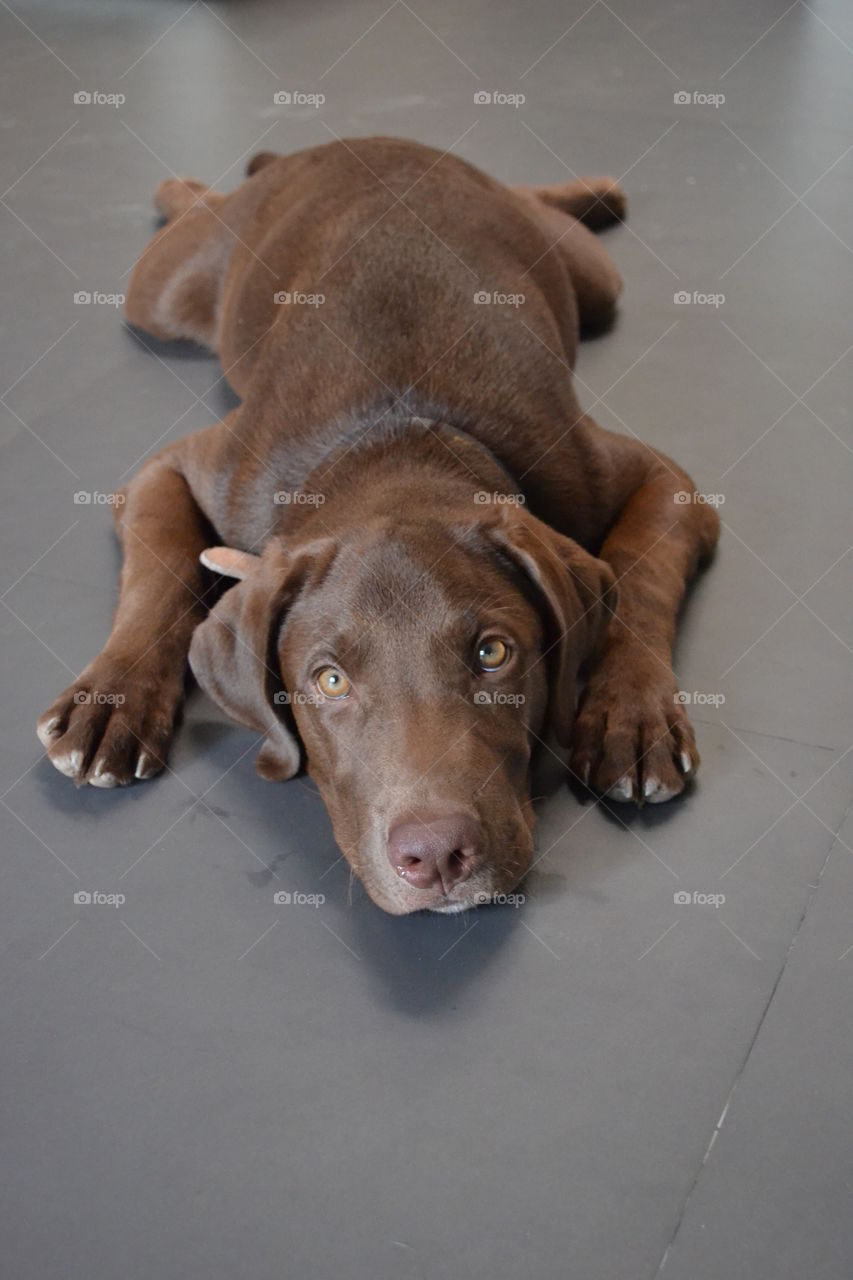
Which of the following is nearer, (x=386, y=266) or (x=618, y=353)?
(x=386, y=266)

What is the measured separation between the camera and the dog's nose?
8.28 ft

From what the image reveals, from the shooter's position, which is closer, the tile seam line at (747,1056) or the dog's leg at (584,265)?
the tile seam line at (747,1056)

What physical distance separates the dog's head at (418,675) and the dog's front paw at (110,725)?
0.73 ft

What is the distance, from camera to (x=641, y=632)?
329 cm

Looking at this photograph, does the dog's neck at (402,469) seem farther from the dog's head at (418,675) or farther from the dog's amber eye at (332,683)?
the dog's amber eye at (332,683)

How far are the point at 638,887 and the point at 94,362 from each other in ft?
9.60

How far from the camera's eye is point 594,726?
121 inches

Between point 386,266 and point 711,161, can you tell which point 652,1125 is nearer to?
point 386,266

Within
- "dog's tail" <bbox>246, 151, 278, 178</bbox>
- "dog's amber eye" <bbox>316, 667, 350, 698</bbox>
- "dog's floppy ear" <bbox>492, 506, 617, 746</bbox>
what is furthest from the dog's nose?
"dog's tail" <bbox>246, 151, 278, 178</bbox>

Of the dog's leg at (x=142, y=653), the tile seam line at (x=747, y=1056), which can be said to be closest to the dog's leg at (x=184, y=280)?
the dog's leg at (x=142, y=653)

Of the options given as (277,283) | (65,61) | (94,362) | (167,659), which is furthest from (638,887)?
(65,61)

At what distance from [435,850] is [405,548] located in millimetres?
639

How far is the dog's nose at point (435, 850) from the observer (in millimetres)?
2523

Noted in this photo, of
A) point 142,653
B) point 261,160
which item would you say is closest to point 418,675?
point 142,653
